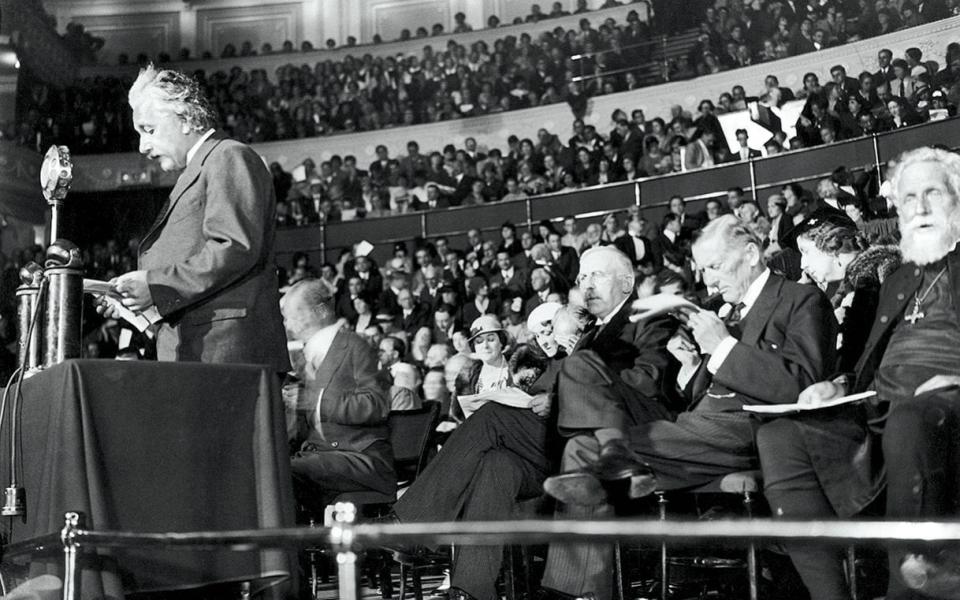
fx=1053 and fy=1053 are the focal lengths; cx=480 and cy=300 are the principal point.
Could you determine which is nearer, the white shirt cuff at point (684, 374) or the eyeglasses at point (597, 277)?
the eyeglasses at point (597, 277)

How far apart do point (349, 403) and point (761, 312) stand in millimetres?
1354

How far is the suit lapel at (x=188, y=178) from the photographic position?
8.38ft

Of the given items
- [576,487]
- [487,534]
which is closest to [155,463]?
[487,534]

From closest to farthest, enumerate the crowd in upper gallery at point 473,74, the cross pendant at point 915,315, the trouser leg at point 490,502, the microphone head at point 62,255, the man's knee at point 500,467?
the microphone head at point 62,255 < the cross pendant at point 915,315 < the trouser leg at point 490,502 < the man's knee at point 500,467 < the crowd in upper gallery at point 473,74

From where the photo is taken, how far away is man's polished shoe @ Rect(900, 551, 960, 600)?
212 cm

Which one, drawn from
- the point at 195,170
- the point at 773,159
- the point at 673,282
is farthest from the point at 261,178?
the point at 773,159

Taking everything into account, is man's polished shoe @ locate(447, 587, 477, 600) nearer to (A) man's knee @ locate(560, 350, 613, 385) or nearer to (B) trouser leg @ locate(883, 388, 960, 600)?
(A) man's knee @ locate(560, 350, 613, 385)

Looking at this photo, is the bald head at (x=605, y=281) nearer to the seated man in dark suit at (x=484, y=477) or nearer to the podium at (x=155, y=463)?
the seated man in dark suit at (x=484, y=477)

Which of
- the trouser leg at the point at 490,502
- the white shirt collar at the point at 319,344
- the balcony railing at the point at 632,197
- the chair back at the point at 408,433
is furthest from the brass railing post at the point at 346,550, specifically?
the balcony railing at the point at 632,197

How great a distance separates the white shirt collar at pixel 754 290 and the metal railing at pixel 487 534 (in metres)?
1.89

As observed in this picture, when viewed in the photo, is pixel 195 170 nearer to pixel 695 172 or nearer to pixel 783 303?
pixel 783 303

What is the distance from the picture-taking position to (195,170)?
2561 millimetres

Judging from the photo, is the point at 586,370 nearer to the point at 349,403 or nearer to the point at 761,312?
the point at 761,312

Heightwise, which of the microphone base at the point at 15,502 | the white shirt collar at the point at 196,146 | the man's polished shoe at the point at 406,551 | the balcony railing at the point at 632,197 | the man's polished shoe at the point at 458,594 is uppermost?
the balcony railing at the point at 632,197
